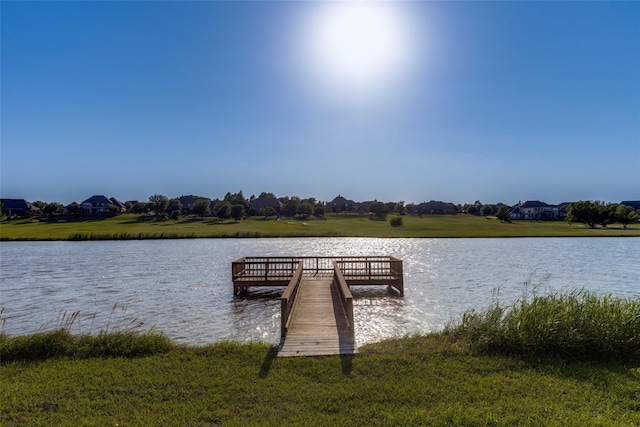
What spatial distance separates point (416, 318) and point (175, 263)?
77.6ft

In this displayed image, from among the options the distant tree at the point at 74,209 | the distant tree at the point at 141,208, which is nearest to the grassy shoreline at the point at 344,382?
the distant tree at the point at 74,209

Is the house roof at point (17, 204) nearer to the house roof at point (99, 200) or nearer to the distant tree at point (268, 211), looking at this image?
the house roof at point (99, 200)

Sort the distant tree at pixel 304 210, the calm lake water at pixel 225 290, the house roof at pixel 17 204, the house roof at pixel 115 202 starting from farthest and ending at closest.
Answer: the house roof at pixel 115 202
the house roof at pixel 17 204
the distant tree at pixel 304 210
the calm lake water at pixel 225 290

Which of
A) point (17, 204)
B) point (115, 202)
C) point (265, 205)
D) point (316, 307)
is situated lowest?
point (316, 307)

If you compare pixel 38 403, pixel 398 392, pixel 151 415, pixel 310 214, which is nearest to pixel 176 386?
pixel 151 415

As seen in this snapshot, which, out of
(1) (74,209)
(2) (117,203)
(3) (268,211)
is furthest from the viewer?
(2) (117,203)

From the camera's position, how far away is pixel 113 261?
1287 inches

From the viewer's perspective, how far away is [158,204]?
10925 centimetres

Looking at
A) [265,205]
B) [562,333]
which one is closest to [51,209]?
[265,205]

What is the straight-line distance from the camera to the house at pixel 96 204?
4875 inches

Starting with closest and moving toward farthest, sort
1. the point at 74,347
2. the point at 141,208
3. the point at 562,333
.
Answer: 1. the point at 562,333
2. the point at 74,347
3. the point at 141,208

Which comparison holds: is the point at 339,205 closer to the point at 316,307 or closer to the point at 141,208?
the point at 141,208

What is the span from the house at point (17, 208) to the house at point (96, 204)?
13.7 metres

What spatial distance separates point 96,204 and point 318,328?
139226 millimetres
